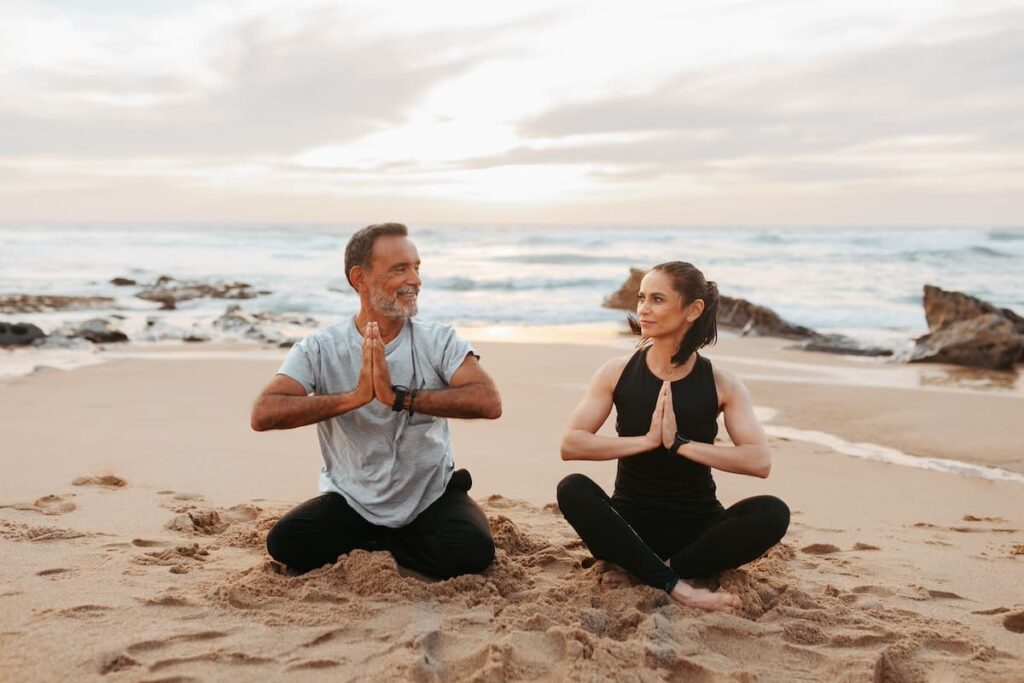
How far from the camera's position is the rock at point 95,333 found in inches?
502

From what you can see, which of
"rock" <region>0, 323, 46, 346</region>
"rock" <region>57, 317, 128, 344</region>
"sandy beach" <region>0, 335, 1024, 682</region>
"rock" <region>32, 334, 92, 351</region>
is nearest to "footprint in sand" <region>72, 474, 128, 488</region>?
"sandy beach" <region>0, 335, 1024, 682</region>

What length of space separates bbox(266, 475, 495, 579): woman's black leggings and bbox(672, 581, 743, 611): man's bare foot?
2.93ft

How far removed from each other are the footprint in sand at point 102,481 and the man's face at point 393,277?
2696mm

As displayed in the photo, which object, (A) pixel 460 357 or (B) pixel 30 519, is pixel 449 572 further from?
(B) pixel 30 519

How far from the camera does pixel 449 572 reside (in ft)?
13.4

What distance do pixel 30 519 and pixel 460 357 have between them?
2562mm

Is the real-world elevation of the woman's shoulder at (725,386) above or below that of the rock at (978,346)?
above

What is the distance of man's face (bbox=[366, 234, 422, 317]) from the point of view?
4129 millimetres

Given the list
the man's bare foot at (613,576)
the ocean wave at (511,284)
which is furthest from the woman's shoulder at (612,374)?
the ocean wave at (511,284)

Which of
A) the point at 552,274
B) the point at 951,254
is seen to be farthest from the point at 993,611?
the point at 951,254

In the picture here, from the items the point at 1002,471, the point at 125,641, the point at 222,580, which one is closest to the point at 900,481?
the point at 1002,471

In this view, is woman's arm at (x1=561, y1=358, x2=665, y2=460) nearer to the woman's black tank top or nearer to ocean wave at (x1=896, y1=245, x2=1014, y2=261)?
the woman's black tank top

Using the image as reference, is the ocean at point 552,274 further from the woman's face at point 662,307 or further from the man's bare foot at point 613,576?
the man's bare foot at point 613,576

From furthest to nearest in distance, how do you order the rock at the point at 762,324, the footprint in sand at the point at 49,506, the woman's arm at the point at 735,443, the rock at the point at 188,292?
1. the rock at the point at 188,292
2. the rock at the point at 762,324
3. the footprint in sand at the point at 49,506
4. the woman's arm at the point at 735,443
